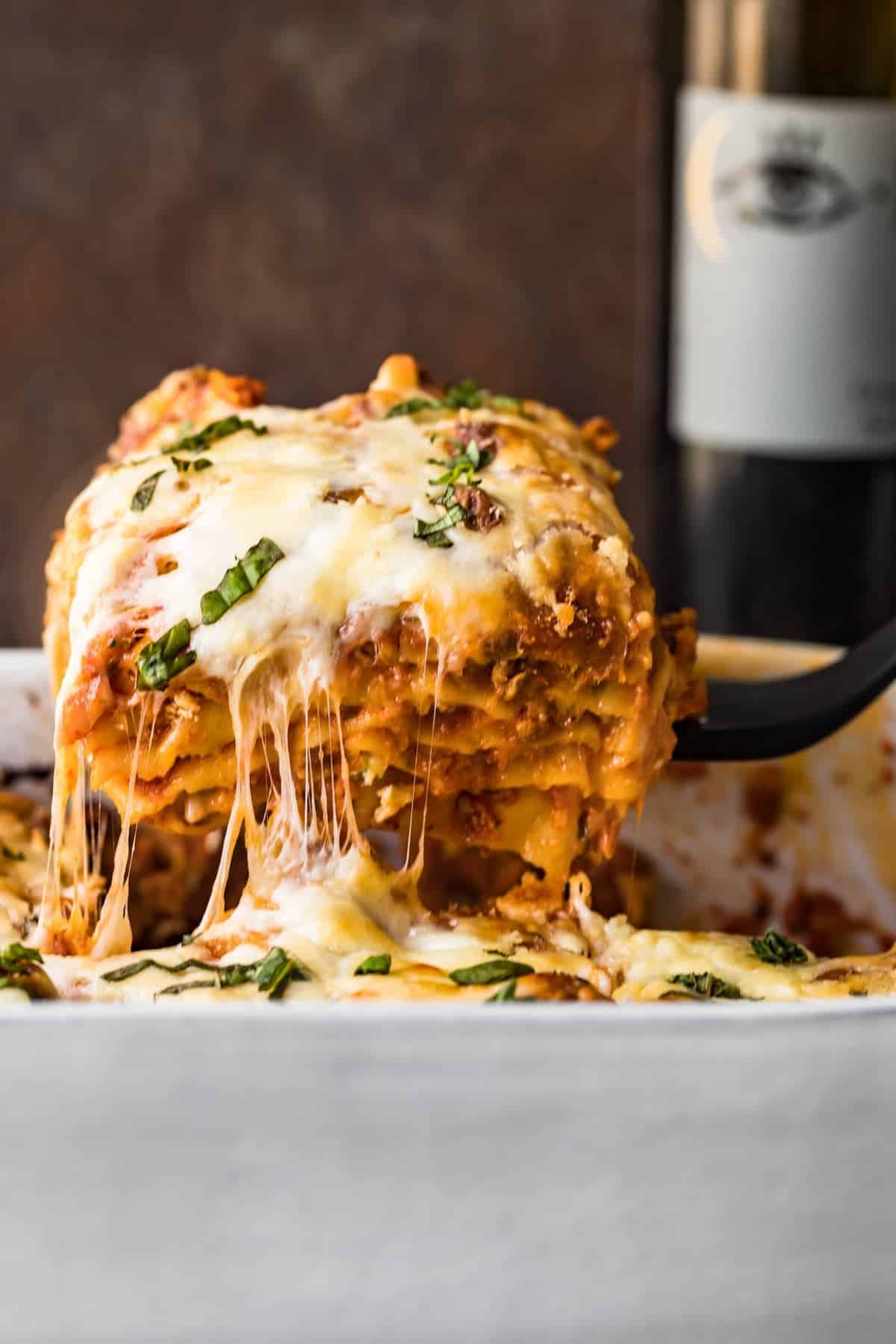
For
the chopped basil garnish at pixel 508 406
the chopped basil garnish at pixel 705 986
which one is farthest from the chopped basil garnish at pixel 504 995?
the chopped basil garnish at pixel 508 406

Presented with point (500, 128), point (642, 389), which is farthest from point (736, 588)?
point (500, 128)

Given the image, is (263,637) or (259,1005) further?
(263,637)

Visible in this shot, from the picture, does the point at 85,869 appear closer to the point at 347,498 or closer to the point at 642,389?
the point at 347,498

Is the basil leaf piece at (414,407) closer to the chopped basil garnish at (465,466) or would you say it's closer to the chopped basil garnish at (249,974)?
the chopped basil garnish at (465,466)

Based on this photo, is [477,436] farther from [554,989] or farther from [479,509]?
[554,989]

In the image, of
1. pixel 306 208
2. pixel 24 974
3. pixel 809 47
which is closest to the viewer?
pixel 24 974

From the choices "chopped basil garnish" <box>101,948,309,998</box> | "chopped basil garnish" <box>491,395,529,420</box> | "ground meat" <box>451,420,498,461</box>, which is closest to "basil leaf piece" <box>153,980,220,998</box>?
"chopped basil garnish" <box>101,948,309,998</box>

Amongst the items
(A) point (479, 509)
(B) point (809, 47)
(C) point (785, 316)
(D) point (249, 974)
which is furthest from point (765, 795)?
(B) point (809, 47)
